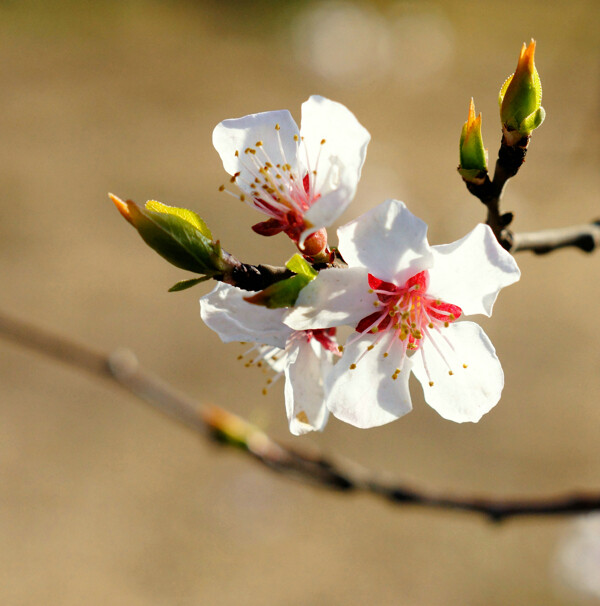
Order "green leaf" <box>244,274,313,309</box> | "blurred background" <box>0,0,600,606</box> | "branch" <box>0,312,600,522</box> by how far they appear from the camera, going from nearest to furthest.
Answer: "green leaf" <box>244,274,313,309</box> → "branch" <box>0,312,600,522</box> → "blurred background" <box>0,0,600,606</box>

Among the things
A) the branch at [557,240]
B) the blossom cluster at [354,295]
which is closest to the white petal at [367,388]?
the blossom cluster at [354,295]

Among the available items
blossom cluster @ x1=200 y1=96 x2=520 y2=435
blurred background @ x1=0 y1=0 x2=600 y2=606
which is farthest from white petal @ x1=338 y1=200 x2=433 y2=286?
blurred background @ x1=0 y1=0 x2=600 y2=606

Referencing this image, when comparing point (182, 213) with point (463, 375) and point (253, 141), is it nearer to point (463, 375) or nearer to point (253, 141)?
point (253, 141)

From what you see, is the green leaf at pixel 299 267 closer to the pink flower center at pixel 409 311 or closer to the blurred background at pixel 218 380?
the pink flower center at pixel 409 311

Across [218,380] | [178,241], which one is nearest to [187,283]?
[178,241]

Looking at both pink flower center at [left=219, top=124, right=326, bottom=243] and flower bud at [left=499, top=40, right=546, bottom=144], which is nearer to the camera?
flower bud at [left=499, top=40, right=546, bottom=144]

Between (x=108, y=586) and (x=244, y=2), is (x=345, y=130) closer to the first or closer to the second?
(x=108, y=586)

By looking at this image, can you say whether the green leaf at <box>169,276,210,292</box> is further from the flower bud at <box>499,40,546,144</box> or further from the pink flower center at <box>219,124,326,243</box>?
the flower bud at <box>499,40,546,144</box>

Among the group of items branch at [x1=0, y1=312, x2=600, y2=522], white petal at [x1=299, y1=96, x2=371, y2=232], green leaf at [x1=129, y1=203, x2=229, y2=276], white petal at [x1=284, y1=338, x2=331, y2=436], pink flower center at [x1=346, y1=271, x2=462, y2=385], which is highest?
white petal at [x1=299, y1=96, x2=371, y2=232]
